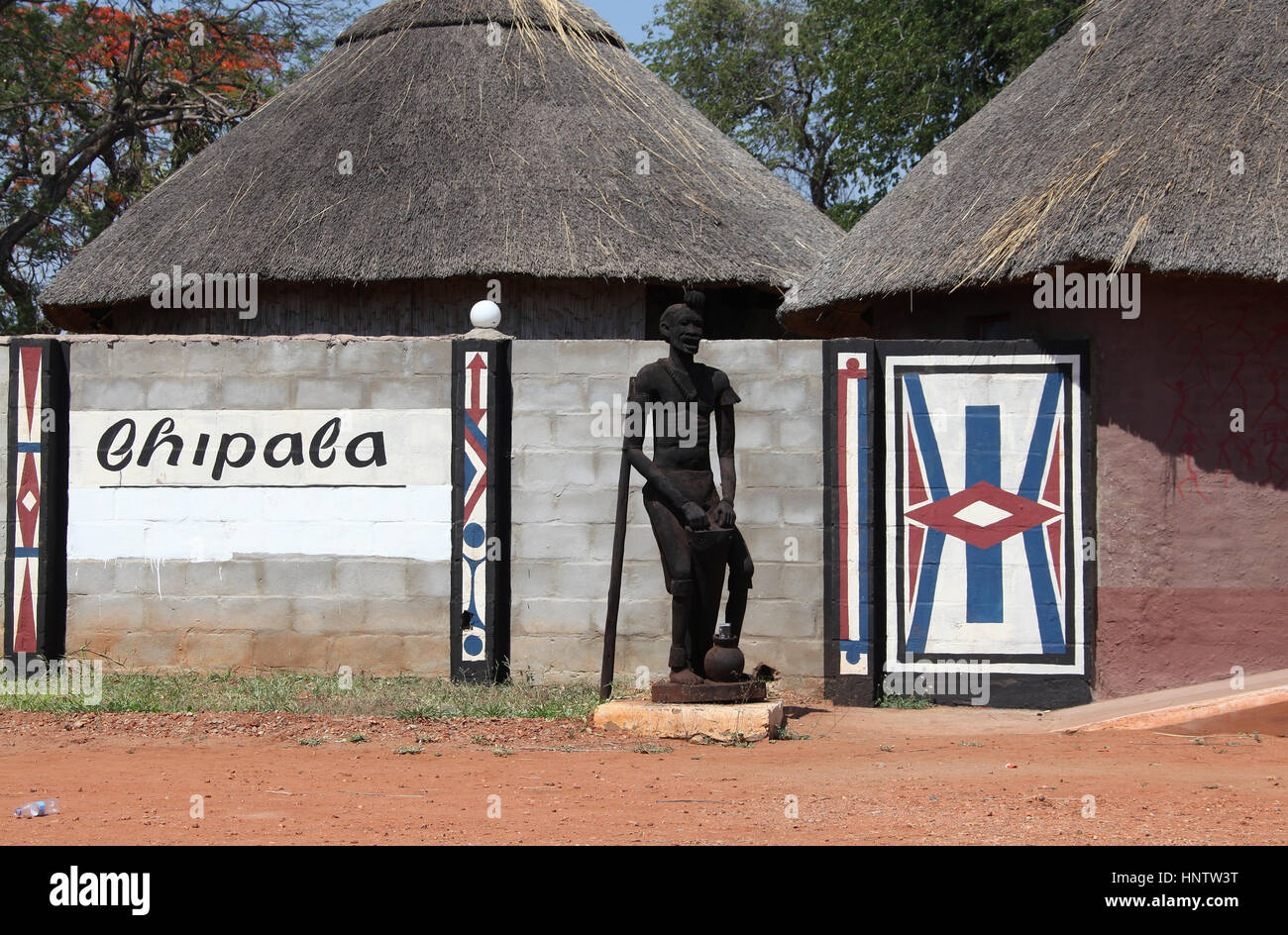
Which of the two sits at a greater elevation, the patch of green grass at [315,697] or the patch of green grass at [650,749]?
the patch of green grass at [315,697]

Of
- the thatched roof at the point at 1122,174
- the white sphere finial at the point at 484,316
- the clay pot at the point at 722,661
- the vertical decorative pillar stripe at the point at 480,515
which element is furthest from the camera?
the white sphere finial at the point at 484,316

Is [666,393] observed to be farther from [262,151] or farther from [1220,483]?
[262,151]

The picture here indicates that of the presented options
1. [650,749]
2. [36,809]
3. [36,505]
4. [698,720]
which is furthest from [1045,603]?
[36,505]

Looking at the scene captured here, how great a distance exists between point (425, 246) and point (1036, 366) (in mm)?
5691

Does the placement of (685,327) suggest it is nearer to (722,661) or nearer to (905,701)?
(722,661)

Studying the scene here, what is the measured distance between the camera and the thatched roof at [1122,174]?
831 cm

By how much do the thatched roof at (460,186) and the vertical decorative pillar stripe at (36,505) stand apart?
11.3ft

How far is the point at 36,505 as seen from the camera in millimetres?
8867

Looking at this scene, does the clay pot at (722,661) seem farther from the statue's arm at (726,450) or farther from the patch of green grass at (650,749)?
the statue's arm at (726,450)

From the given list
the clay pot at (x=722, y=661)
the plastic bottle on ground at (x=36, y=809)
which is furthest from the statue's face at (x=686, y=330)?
the plastic bottle on ground at (x=36, y=809)

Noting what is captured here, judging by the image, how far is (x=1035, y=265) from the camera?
853 centimetres

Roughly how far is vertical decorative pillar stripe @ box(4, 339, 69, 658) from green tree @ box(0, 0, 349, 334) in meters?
10.0

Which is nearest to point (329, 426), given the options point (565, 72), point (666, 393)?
point (666, 393)

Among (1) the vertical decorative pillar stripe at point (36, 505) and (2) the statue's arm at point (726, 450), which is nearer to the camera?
(2) the statue's arm at point (726, 450)
